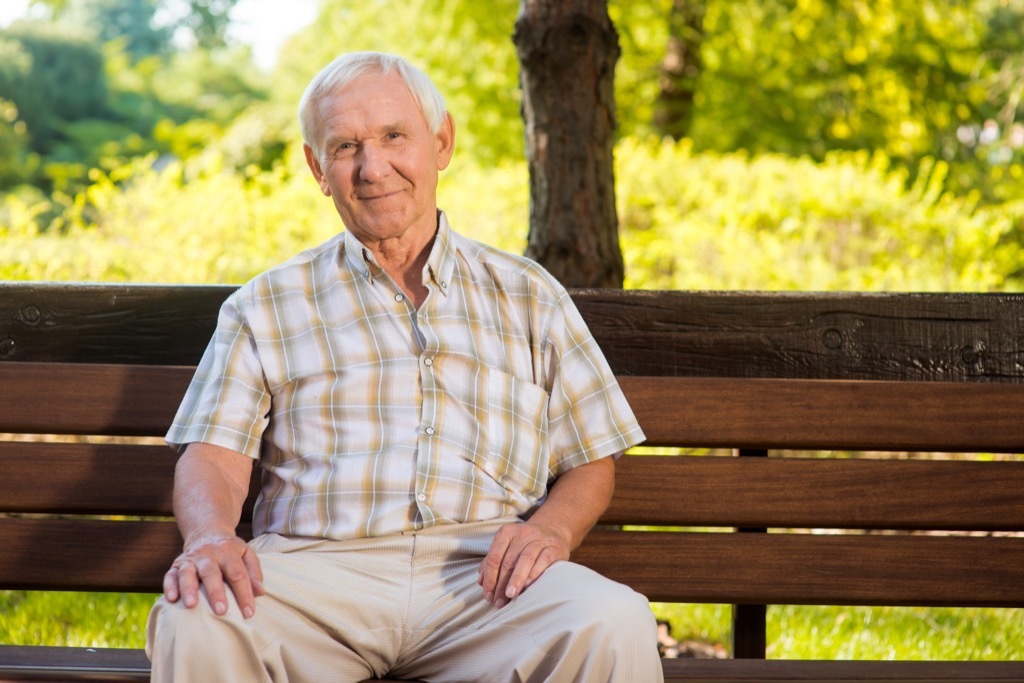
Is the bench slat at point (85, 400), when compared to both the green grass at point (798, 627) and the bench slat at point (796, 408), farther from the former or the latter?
the green grass at point (798, 627)

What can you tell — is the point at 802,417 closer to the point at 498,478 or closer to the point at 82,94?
the point at 498,478

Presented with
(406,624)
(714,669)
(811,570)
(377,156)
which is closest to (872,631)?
(811,570)

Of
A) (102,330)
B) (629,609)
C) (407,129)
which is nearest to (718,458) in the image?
(629,609)

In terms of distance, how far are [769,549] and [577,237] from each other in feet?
4.44

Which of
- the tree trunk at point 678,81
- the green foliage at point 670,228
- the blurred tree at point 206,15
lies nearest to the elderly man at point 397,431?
the green foliage at point 670,228

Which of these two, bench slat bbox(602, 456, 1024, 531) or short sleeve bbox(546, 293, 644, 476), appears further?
bench slat bbox(602, 456, 1024, 531)

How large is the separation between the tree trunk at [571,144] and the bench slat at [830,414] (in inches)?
39.5

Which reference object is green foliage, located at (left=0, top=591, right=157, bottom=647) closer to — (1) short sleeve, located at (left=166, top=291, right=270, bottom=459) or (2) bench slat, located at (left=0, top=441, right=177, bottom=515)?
(2) bench slat, located at (left=0, top=441, right=177, bottom=515)

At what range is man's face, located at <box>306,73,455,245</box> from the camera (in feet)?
8.39

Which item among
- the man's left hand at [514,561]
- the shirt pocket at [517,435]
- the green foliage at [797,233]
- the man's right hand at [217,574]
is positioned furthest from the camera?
the green foliage at [797,233]

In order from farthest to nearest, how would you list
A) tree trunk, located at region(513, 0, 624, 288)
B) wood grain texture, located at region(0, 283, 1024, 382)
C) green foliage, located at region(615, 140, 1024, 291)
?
green foliage, located at region(615, 140, 1024, 291)
tree trunk, located at region(513, 0, 624, 288)
wood grain texture, located at region(0, 283, 1024, 382)

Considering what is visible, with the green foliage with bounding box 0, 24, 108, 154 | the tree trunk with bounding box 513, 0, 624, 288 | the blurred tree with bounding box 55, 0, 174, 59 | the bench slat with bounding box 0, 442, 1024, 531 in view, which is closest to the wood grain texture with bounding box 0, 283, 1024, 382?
the bench slat with bounding box 0, 442, 1024, 531

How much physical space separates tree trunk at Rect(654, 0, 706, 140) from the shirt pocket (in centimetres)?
855

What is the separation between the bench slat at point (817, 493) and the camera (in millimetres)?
2844
